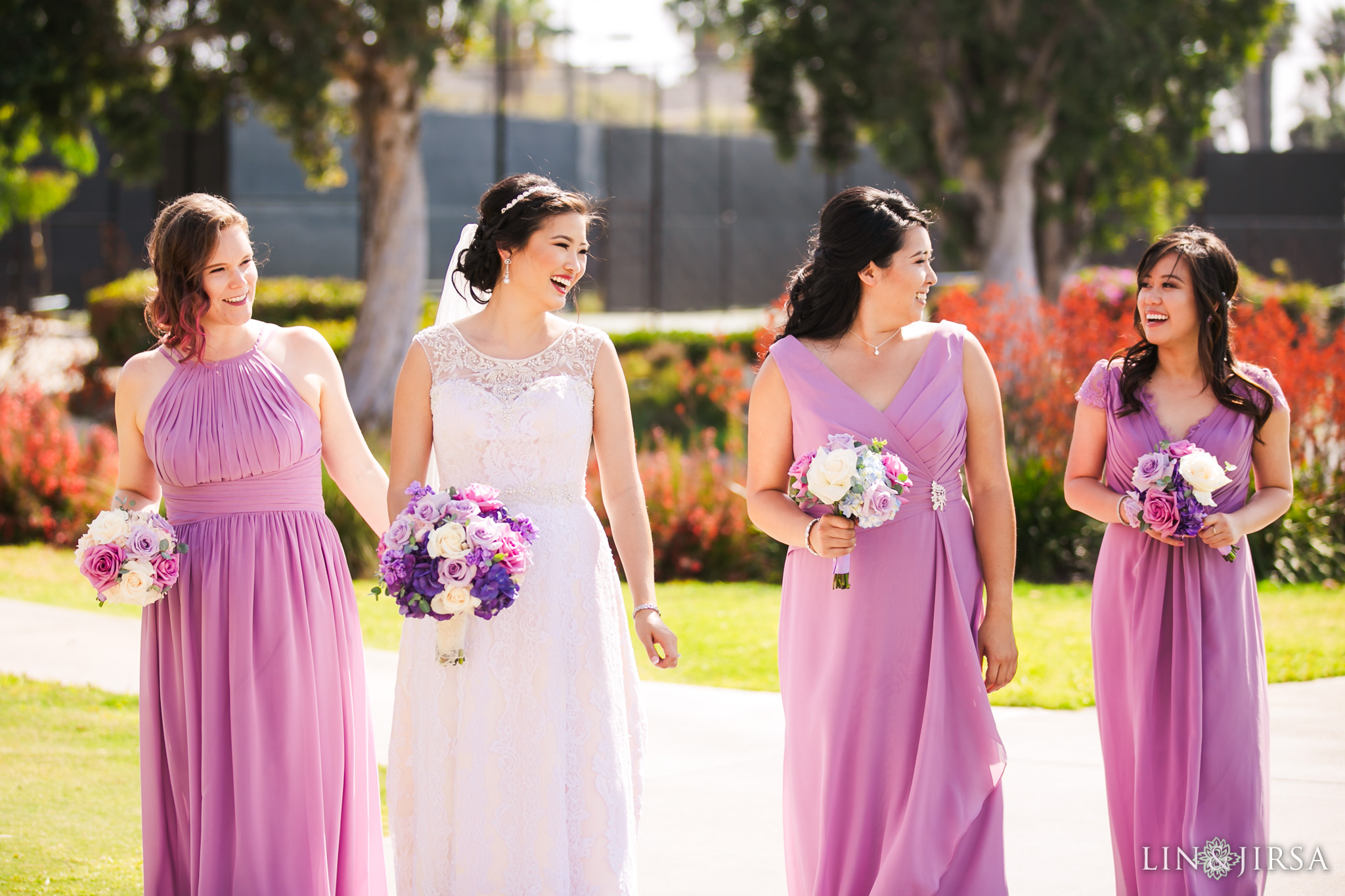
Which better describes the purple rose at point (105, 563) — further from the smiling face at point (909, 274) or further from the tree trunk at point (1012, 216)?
the tree trunk at point (1012, 216)

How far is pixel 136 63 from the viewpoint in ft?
53.0

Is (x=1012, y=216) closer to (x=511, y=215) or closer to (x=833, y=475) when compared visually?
(x=511, y=215)

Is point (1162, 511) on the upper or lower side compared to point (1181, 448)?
lower

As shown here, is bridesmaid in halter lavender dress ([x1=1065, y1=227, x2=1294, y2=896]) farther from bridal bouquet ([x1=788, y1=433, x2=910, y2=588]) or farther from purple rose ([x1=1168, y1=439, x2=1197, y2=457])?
bridal bouquet ([x1=788, y1=433, x2=910, y2=588])

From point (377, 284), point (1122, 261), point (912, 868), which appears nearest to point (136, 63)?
Answer: point (377, 284)

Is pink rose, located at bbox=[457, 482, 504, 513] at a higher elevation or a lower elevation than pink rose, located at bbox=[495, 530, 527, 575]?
higher

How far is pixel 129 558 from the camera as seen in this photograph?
3818 millimetres

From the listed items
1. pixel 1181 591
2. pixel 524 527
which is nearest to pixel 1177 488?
pixel 1181 591

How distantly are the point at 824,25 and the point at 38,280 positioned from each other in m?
23.9

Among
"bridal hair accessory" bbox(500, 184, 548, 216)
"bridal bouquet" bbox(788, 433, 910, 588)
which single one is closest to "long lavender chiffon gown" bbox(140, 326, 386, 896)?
"bridal hair accessory" bbox(500, 184, 548, 216)

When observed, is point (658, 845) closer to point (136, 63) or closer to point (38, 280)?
point (136, 63)

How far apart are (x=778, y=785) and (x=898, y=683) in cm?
223

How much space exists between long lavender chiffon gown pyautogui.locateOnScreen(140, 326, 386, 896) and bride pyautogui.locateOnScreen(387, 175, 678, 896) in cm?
23

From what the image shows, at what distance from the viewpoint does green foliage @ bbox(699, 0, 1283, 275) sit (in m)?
16.3
